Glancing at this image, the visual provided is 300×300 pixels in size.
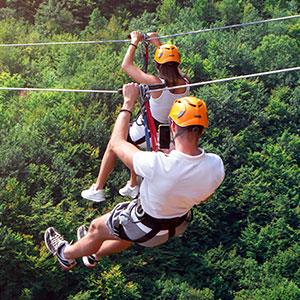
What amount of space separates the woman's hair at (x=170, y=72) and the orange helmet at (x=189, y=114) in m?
1.06

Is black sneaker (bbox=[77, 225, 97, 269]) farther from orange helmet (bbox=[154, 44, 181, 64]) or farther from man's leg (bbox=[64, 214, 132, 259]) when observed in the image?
orange helmet (bbox=[154, 44, 181, 64])

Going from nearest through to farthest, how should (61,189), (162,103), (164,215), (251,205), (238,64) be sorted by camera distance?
(164,215) < (162,103) < (61,189) < (251,205) < (238,64)

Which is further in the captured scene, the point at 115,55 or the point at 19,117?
the point at 115,55

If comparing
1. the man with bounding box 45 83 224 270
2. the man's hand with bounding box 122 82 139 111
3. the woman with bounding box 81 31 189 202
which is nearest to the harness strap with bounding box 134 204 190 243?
the man with bounding box 45 83 224 270

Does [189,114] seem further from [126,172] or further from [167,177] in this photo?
[126,172]

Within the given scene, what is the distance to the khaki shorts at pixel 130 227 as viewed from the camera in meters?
4.50

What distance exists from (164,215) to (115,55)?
51.4ft

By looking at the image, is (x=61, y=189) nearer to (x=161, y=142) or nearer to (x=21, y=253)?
(x=21, y=253)

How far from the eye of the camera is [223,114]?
18.5 m

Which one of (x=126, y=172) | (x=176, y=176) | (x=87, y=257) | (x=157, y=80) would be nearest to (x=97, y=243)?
(x=87, y=257)

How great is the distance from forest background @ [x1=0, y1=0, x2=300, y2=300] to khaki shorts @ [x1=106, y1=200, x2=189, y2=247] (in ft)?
30.0

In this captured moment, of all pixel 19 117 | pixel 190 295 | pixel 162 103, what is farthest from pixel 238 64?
pixel 162 103

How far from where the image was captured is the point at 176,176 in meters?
4.04

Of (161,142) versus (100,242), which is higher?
(161,142)
